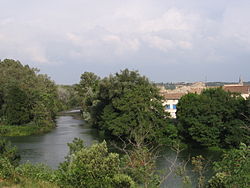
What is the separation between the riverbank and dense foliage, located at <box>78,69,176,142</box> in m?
7.51

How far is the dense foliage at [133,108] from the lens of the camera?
31.2 meters

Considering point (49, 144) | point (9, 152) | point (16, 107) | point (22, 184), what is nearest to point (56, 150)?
point (49, 144)

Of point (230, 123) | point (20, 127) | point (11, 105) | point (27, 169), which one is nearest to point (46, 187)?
point (27, 169)

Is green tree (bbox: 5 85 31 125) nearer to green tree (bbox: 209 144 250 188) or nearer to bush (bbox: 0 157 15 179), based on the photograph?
green tree (bbox: 209 144 250 188)

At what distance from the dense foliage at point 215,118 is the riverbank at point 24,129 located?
1656cm

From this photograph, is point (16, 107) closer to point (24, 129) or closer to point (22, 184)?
point (24, 129)

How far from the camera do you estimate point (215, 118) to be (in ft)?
93.6

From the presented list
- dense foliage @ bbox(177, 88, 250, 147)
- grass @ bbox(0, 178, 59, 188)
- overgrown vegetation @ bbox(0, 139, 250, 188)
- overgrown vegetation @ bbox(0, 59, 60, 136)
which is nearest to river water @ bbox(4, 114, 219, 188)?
dense foliage @ bbox(177, 88, 250, 147)

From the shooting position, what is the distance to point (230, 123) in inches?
1096

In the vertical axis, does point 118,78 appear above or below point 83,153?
above

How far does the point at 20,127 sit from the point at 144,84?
14.4 metres

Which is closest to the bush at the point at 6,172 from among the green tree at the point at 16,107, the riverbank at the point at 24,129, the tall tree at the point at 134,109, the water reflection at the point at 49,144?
the water reflection at the point at 49,144

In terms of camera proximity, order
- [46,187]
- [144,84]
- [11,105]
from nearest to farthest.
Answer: [46,187], [144,84], [11,105]

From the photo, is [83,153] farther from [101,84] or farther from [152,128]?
[101,84]
